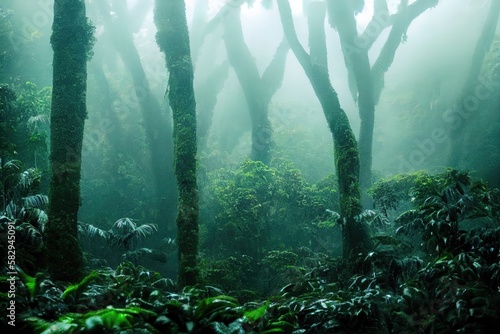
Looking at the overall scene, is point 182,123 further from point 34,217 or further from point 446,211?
point 446,211

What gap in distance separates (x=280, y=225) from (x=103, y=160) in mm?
9485

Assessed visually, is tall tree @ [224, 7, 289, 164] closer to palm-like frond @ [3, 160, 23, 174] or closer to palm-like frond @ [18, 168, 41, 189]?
palm-like frond @ [18, 168, 41, 189]

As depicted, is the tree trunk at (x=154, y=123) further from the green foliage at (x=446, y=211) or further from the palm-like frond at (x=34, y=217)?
the green foliage at (x=446, y=211)

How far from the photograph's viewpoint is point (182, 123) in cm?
896

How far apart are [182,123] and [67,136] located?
2.70 meters

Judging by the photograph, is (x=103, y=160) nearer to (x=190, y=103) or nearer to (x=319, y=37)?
(x=190, y=103)

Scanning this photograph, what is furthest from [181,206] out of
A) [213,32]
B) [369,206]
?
[213,32]

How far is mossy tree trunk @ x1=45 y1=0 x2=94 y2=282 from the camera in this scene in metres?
6.48

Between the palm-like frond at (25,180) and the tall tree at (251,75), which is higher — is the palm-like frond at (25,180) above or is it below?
below

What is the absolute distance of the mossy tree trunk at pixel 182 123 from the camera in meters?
7.73

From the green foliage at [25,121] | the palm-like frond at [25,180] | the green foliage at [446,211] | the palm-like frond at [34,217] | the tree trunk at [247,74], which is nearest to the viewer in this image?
the green foliage at [446,211]

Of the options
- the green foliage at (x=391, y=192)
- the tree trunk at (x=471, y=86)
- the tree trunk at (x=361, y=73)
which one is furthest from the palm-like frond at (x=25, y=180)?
the tree trunk at (x=471, y=86)

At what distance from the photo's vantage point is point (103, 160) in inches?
697

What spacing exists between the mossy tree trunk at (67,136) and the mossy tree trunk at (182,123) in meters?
2.06
